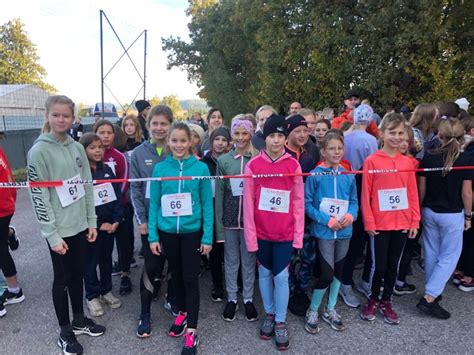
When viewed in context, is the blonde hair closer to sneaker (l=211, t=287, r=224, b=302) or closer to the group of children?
→ the group of children

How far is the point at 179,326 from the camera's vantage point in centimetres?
307

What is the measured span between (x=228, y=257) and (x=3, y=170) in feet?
7.70

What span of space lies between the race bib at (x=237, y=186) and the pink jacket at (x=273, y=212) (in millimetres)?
188

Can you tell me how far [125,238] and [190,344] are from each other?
5.14 ft

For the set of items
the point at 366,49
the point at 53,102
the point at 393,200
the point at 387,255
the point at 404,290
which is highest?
the point at 366,49

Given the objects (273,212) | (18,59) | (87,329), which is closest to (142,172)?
(273,212)

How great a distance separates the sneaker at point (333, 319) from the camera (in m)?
3.13

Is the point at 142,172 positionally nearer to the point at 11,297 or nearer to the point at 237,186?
the point at 237,186

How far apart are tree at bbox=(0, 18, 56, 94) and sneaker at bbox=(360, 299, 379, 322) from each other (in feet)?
182

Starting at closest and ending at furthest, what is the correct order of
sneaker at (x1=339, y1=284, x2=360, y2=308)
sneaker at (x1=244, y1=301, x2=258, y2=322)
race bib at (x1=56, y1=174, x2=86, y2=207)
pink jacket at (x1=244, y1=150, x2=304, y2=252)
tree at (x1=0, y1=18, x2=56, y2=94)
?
race bib at (x1=56, y1=174, x2=86, y2=207) < pink jacket at (x1=244, y1=150, x2=304, y2=252) < sneaker at (x1=244, y1=301, x2=258, y2=322) < sneaker at (x1=339, y1=284, x2=360, y2=308) < tree at (x1=0, y1=18, x2=56, y2=94)

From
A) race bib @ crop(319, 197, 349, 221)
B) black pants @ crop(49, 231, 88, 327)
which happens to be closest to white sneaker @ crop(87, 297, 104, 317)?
black pants @ crop(49, 231, 88, 327)

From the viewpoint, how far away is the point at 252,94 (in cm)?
2120

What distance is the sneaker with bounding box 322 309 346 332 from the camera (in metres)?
3.13

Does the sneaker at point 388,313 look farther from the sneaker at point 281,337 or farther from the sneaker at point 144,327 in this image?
the sneaker at point 144,327
